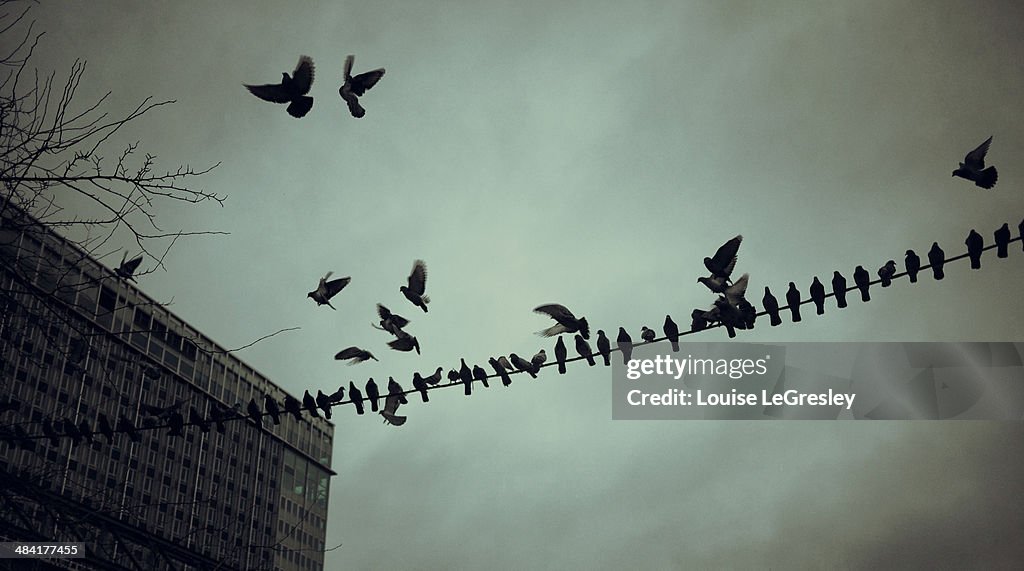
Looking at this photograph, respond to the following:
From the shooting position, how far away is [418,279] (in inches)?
364

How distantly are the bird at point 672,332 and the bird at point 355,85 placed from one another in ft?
10.6

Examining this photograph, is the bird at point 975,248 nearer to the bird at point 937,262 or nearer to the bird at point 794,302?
the bird at point 937,262

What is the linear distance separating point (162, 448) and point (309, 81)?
228ft

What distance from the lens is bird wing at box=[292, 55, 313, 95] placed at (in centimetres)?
760

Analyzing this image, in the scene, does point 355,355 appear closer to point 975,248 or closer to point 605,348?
point 605,348

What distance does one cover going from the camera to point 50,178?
5305 mm

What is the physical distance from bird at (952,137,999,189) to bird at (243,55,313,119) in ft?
19.0

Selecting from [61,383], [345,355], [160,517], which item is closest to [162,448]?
[160,517]

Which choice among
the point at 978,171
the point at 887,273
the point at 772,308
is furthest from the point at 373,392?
the point at 978,171

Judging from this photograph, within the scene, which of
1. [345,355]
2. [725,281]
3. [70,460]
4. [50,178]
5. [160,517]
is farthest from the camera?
[160,517]

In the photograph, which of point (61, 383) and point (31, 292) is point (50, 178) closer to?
point (31, 292)

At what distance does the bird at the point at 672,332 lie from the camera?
774 cm

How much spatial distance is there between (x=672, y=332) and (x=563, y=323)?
3.42ft

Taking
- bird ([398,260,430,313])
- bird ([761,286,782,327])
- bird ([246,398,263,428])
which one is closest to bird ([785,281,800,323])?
bird ([761,286,782,327])
